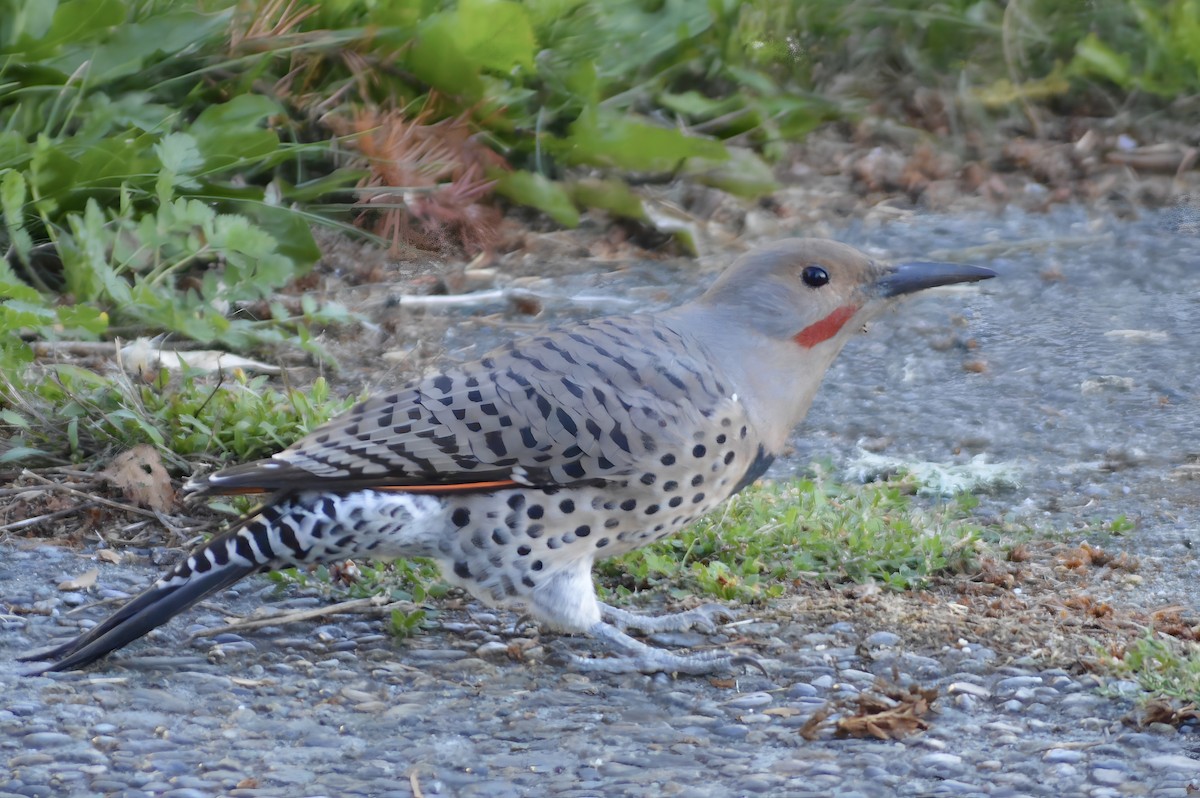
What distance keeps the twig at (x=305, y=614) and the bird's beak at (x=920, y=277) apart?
1453mm

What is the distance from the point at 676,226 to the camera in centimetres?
651

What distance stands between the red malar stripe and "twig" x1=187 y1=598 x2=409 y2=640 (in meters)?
1.20

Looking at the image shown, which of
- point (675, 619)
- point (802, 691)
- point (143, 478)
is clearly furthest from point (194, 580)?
point (802, 691)

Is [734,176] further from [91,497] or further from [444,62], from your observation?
[91,497]

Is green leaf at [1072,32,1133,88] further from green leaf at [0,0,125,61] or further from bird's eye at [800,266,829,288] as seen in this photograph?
green leaf at [0,0,125,61]

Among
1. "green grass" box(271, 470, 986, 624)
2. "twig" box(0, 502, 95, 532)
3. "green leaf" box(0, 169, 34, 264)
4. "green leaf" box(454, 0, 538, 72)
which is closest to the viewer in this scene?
"green grass" box(271, 470, 986, 624)

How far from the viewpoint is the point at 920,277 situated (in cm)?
380

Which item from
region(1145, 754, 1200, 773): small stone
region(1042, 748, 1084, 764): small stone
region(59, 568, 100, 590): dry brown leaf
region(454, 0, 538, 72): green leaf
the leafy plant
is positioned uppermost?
region(454, 0, 538, 72): green leaf

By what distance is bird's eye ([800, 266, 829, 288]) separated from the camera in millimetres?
3812

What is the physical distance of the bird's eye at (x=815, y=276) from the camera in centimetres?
381

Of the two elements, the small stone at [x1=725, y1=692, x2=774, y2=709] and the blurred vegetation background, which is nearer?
the small stone at [x1=725, y1=692, x2=774, y2=709]

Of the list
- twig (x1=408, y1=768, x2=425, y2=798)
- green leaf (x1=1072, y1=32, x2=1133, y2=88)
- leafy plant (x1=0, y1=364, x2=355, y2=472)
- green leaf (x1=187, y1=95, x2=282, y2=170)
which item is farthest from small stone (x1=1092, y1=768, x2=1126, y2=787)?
green leaf (x1=1072, y1=32, x2=1133, y2=88)

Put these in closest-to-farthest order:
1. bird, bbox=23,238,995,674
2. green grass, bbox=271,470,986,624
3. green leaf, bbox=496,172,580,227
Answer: bird, bbox=23,238,995,674
green grass, bbox=271,470,986,624
green leaf, bbox=496,172,580,227

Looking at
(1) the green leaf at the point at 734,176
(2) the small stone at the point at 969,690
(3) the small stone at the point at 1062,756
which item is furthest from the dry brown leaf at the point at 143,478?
(1) the green leaf at the point at 734,176
